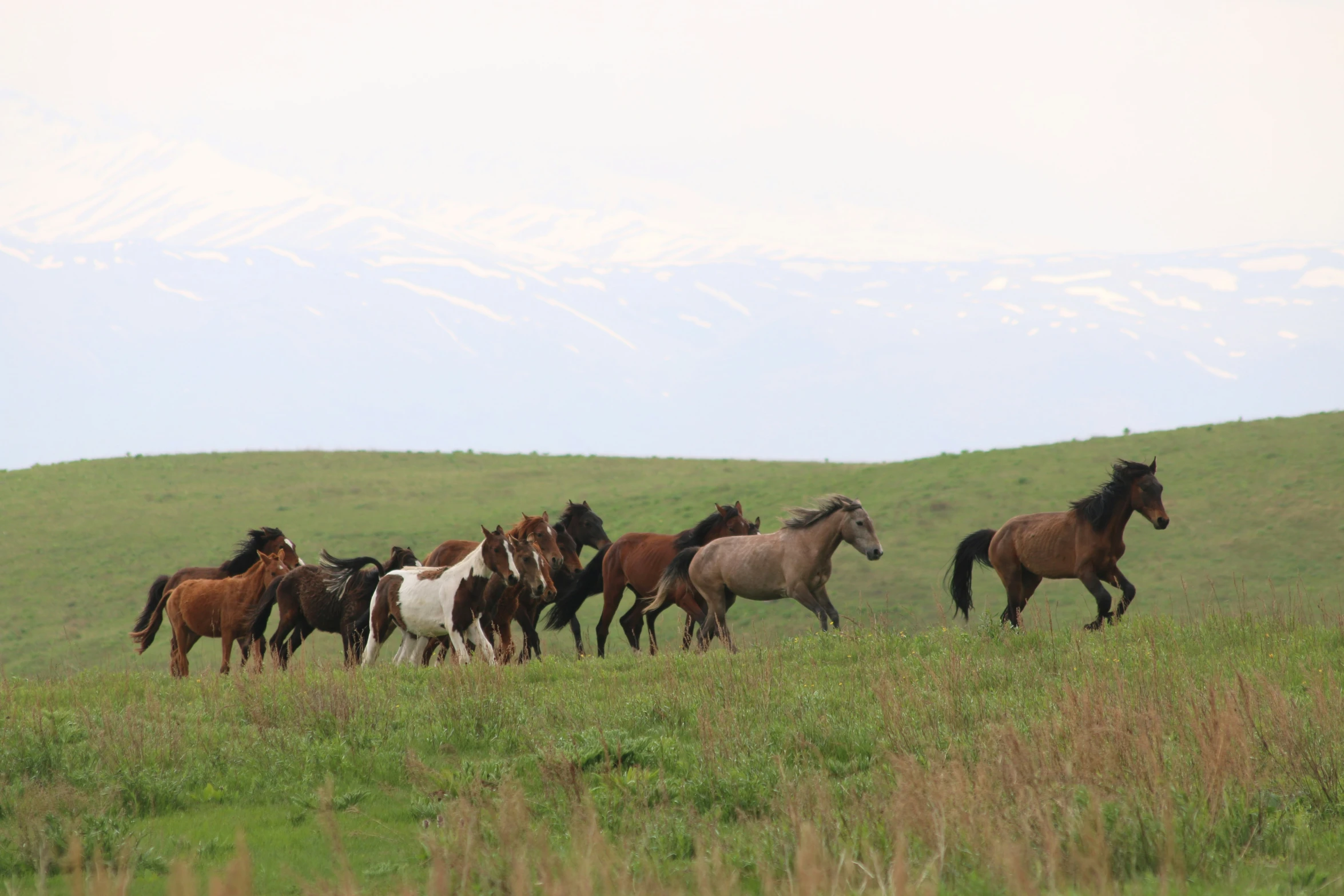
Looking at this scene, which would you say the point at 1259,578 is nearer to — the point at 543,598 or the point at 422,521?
the point at 543,598

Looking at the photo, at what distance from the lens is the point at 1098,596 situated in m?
14.9

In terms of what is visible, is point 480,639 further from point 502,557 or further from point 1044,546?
point 1044,546

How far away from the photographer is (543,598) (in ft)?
47.8

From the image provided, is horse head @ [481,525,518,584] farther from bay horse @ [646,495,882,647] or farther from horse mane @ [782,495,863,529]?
horse mane @ [782,495,863,529]

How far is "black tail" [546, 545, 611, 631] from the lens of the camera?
1856 centimetres

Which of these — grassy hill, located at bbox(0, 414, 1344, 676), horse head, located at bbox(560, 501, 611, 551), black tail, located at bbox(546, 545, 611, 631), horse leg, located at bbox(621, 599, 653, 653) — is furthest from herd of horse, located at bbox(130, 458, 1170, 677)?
grassy hill, located at bbox(0, 414, 1344, 676)

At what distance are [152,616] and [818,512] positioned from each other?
34.6 feet

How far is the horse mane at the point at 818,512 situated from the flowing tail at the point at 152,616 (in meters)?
9.14

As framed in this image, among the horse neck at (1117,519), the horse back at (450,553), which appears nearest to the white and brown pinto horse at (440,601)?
the horse back at (450,553)

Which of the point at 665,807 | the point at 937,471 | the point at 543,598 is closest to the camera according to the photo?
the point at 665,807

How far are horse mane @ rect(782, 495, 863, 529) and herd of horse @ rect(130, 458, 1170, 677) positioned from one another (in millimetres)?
17

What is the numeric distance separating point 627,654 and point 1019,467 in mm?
28166

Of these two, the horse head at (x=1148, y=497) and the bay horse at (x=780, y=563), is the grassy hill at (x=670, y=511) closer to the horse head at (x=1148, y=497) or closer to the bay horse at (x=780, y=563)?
the bay horse at (x=780, y=563)

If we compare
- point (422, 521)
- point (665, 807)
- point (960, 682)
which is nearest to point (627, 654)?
point (960, 682)
